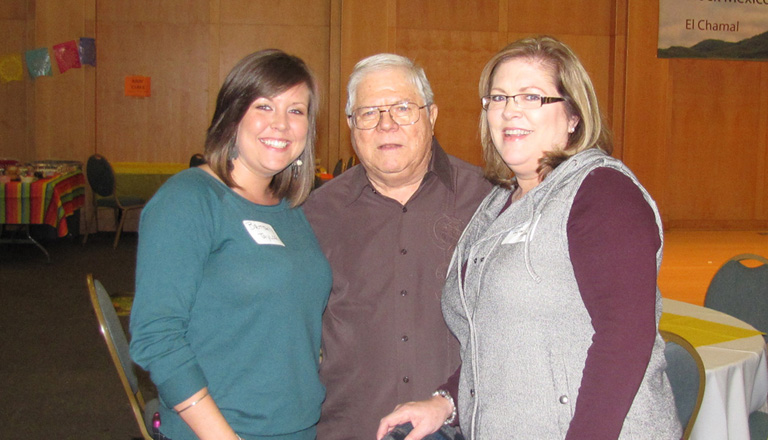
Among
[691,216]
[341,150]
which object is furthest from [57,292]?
[691,216]

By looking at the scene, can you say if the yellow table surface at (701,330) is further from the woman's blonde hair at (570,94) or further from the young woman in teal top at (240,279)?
the young woman in teal top at (240,279)

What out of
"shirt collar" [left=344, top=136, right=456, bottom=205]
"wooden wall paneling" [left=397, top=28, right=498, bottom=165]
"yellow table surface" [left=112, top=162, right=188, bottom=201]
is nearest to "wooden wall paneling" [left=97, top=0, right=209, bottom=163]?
"yellow table surface" [left=112, top=162, right=188, bottom=201]

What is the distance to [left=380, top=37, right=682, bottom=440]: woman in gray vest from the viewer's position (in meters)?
1.10

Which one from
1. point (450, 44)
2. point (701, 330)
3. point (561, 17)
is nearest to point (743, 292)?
point (701, 330)

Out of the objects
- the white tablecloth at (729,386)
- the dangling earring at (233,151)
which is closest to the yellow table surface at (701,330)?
the white tablecloth at (729,386)

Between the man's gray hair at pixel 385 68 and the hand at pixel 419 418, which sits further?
the man's gray hair at pixel 385 68

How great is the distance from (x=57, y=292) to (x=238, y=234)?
5.22 meters

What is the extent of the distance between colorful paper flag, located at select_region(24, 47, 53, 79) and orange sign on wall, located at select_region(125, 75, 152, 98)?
3.28ft

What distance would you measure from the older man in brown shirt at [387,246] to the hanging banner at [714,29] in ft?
29.7

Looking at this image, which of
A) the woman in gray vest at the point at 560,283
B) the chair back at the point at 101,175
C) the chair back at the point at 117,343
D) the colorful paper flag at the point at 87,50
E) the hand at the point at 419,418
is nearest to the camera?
the woman in gray vest at the point at 560,283

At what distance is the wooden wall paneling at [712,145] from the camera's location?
32.7 feet

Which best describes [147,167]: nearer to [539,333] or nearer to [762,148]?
[539,333]

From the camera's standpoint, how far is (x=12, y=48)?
30.0ft

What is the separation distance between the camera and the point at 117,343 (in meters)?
2.13
